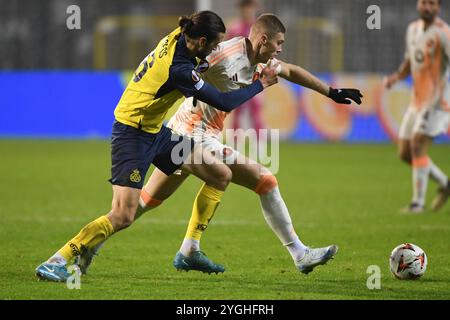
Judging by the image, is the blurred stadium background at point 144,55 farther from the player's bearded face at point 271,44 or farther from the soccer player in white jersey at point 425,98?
the player's bearded face at point 271,44

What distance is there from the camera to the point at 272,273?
6.97 m

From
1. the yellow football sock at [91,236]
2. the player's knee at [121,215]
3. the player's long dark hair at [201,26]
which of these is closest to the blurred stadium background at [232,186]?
the yellow football sock at [91,236]

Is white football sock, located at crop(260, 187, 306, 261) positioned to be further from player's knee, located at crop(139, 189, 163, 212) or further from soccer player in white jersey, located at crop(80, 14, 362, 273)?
player's knee, located at crop(139, 189, 163, 212)

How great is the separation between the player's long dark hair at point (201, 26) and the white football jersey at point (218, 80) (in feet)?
2.10

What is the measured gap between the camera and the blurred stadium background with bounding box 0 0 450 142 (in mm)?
20047

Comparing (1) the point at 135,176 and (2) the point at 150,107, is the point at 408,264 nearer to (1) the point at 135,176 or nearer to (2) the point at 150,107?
(1) the point at 135,176

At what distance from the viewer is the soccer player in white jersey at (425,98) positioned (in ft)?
35.8

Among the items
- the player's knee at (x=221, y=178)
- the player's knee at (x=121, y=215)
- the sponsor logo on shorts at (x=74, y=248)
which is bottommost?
the sponsor logo on shorts at (x=74, y=248)

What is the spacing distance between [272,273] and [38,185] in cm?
680

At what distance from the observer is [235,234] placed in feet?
29.9

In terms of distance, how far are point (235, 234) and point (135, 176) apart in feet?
9.32

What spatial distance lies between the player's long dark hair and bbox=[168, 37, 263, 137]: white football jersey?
0.64m
